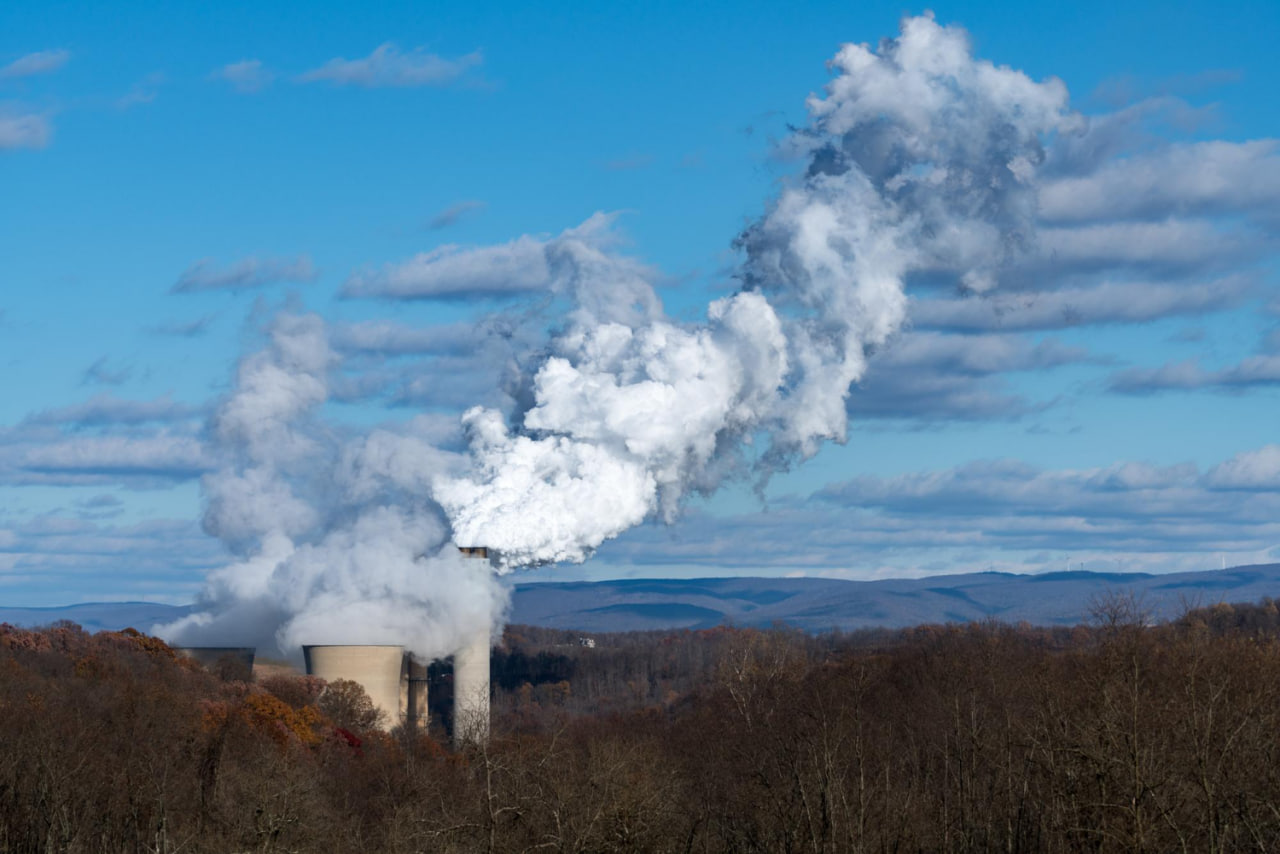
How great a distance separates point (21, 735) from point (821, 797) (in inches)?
1227

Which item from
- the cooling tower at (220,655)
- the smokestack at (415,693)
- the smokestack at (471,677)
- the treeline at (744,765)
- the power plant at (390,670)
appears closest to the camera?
the treeline at (744,765)

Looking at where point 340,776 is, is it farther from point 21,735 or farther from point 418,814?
point 418,814

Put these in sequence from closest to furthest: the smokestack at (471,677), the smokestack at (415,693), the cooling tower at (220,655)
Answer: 1. the smokestack at (471,677)
2. the smokestack at (415,693)
3. the cooling tower at (220,655)

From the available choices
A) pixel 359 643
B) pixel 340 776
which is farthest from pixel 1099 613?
pixel 359 643

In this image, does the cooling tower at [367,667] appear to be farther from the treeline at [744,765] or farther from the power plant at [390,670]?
the treeline at [744,765]

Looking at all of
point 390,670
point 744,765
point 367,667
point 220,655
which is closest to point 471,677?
point 390,670

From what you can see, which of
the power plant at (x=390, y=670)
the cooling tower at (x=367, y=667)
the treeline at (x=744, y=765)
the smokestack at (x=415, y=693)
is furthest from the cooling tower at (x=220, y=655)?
the treeline at (x=744, y=765)

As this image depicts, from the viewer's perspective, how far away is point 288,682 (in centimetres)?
10094

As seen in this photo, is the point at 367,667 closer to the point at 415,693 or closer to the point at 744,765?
the point at 415,693

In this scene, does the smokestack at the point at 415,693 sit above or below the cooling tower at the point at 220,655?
below

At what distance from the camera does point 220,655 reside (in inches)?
4382

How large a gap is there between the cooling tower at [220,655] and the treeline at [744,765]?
12791mm

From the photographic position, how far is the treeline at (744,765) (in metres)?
37.9

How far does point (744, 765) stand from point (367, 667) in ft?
131
